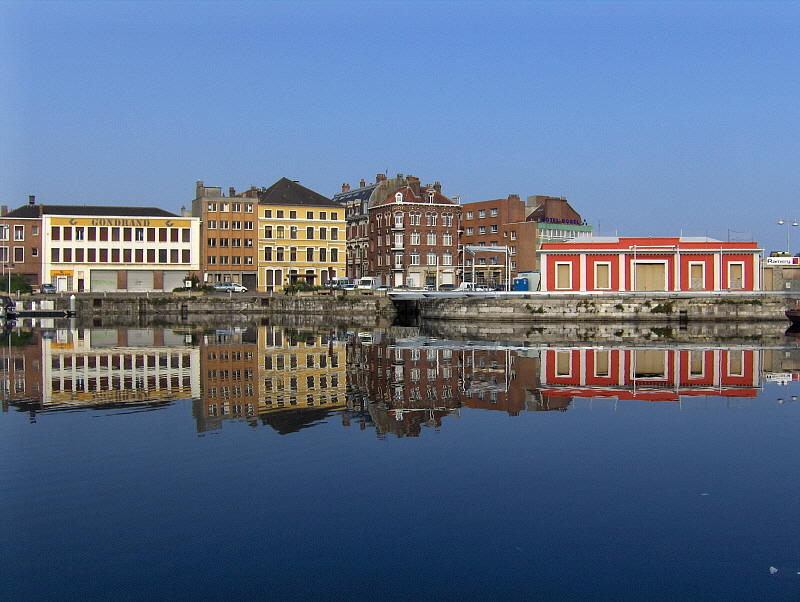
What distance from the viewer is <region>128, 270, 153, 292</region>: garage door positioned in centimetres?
9831

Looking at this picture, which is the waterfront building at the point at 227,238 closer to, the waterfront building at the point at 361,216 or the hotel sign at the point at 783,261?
the waterfront building at the point at 361,216

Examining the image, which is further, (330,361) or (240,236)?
(240,236)

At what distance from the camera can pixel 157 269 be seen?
98.9 metres

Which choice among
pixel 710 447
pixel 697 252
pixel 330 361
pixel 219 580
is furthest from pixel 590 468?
pixel 697 252

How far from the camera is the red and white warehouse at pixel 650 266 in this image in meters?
72.4

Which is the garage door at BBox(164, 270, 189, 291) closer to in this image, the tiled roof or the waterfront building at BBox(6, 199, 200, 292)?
the waterfront building at BBox(6, 199, 200, 292)

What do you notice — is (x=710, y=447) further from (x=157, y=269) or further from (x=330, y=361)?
(x=157, y=269)

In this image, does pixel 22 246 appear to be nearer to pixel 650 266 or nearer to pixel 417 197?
pixel 417 197

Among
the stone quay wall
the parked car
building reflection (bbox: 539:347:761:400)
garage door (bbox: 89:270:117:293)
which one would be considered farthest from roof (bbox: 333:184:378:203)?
building reflection (bbox: 539:347:761:400)

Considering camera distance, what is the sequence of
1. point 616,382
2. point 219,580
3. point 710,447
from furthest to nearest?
point 616,382
point 710,447
point 219,580

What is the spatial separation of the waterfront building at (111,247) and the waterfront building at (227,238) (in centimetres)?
147

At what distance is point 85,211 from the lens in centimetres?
9862

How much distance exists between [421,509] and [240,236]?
301ft

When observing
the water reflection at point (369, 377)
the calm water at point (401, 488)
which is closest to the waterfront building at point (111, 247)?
the water reflection at point (369, 377)
